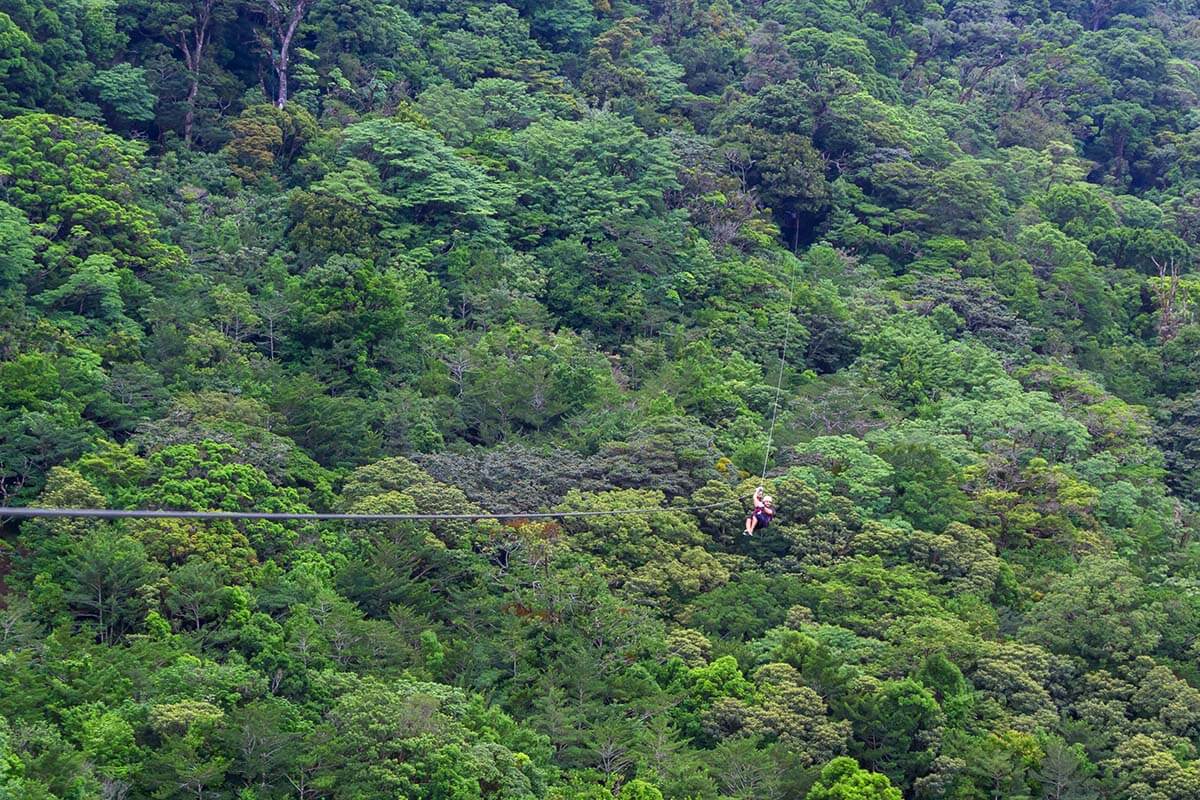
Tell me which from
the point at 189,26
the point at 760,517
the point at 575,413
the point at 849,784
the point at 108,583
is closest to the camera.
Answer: the point at 849,784

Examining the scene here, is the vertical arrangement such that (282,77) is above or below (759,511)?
below

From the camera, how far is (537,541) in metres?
23.8

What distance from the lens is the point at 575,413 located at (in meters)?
28.1

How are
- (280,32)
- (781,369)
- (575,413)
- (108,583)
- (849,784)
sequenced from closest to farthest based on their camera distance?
(849,784) → (108,583) → (575,413) → (781,369) → (280,32)

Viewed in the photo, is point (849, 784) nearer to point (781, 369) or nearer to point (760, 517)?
point (760, 517)

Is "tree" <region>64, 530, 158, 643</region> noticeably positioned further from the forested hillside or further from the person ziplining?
the person ziplining

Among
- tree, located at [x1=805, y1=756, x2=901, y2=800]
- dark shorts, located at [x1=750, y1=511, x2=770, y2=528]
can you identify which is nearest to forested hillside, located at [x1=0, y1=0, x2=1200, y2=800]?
tree, located at [x1=805, y1=756, x2=901, y2=800]

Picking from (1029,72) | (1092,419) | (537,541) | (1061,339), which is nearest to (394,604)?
(537,541)

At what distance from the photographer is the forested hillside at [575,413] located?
2050 cm

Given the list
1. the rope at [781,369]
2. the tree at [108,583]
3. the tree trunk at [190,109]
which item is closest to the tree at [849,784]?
the rope at [781,369]

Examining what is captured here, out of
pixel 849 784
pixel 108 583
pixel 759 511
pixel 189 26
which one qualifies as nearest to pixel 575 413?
pixel 759 511

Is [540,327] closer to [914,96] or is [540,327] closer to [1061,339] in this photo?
[1061,339]

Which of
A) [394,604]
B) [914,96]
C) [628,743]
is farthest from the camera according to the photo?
[914,96]

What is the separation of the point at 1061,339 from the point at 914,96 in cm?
1292
